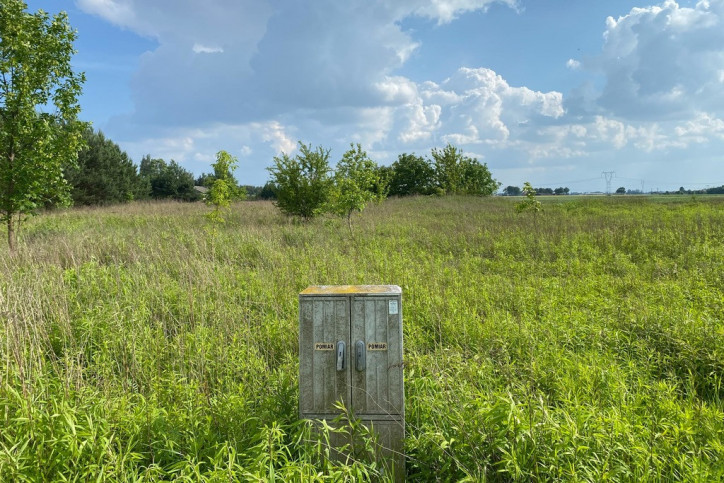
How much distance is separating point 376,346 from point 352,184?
11877 mm

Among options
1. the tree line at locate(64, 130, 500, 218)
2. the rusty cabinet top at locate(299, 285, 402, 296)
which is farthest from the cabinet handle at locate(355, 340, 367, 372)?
the tree line at locate(64, 130, 500, 218)

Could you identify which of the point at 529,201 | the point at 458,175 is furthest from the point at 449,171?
the point at 529,201

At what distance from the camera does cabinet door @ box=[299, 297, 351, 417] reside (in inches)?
109

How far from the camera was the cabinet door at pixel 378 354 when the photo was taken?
276cm

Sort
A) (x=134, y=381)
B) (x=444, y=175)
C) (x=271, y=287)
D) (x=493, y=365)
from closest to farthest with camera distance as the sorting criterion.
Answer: (x=134, y=381) < (x=493, y=365) < (x=271, y=287) < (x=444, y=175)

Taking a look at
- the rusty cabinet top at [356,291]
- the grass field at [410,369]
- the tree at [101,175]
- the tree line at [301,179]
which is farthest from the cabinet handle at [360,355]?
the tree at [101,175]

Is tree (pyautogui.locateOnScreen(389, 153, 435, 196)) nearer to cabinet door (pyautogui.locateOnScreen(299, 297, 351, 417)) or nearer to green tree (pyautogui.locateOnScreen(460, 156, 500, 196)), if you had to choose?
green tree (pyautogui.locateOnScreen(460, 156, 500, 196))

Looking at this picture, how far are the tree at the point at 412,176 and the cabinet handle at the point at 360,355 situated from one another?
45.0 m

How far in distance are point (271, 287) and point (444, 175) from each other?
127 feet

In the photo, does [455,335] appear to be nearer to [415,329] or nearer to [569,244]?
[415,329]

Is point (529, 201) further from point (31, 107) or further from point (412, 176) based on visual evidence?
point (412, 176)

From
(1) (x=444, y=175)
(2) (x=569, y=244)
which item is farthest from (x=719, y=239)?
(1) (x=444, y=175)

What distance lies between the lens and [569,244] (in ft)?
37.3

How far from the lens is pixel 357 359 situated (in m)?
2.75
